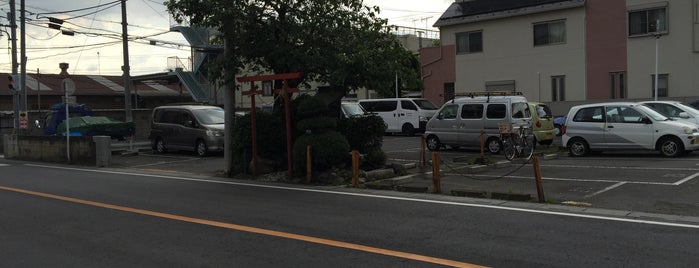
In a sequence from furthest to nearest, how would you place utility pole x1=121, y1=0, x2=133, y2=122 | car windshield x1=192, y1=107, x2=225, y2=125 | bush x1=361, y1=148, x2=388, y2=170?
utility pole x1=121, y1=0, x2=133, y2=122, car windshield x1=192, y1=107, x2=225, y2=125, bush x1=361, y1=148, x2=388, y2=170

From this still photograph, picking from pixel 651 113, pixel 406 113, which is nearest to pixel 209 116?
pixel 406 113

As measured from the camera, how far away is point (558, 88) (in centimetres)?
2869

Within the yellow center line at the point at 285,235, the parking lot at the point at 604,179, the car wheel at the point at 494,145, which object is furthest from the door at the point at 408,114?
the yellow center line at the point at 285,235

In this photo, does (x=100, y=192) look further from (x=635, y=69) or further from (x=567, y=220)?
(x=635, y=69)

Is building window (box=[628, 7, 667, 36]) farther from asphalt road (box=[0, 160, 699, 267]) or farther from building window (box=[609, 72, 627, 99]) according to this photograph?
asphalt road (box=[0, 160, 699, 267])

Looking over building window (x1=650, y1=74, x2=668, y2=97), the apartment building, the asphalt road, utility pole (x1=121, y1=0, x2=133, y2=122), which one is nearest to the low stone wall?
utility pole (x1=121, y1=0, x2=133, y2=122)

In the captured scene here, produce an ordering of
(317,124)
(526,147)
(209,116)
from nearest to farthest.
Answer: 1. (317,124)
2. (526,147)
3. (209,116)

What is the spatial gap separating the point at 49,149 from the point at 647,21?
2562 cm

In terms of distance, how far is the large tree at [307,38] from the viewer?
12.9 metres

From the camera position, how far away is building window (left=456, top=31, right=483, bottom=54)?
31.3 meters

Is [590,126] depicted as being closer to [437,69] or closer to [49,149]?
[437,69]

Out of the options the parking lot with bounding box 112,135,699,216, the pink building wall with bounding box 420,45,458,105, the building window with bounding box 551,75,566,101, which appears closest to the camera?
the parking lot with bounding box 112,135,699,216

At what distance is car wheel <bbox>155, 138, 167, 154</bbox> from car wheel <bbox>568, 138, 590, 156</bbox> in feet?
48.5

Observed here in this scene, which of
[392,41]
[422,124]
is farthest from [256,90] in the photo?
[422,124]
